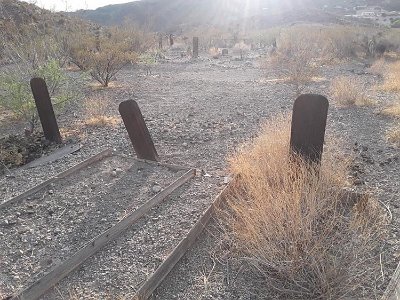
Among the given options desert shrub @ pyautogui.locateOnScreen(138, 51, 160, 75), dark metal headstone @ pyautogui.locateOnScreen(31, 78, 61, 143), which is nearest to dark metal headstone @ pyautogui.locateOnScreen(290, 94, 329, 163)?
dark metal headstone @ pyautogui.locateOnScreen(31, 78, 61, 143)

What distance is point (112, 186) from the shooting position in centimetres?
586

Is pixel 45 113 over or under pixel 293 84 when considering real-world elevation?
over

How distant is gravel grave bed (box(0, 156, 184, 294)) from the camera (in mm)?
4188

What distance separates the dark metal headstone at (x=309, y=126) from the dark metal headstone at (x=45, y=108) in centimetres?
474

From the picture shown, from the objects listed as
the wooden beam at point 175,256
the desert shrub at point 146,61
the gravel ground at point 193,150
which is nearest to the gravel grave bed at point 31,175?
the gravel ground at point 193,150

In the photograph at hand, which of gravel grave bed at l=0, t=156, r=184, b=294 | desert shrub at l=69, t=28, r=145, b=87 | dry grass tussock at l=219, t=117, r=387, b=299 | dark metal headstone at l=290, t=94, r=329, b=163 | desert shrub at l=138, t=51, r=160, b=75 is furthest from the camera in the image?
desert shrub at l=138, t=51, r=160, b=75

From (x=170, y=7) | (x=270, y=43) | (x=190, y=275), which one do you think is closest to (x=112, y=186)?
(x=190, y=275)

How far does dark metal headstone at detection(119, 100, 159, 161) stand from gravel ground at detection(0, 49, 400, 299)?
45 centimetres

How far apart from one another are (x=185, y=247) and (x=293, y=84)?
35.1 ft

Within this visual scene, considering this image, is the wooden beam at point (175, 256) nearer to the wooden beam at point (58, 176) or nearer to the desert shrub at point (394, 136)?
the wooden beam at point (58, 176)

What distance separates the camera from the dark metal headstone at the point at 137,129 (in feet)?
21.3

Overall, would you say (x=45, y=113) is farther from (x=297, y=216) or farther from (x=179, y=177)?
(x=297, y=216)

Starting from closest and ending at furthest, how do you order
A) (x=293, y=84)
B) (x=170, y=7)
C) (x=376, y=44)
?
(x=293, y=84) → (x=376, y=44) → (x=170, y=7)

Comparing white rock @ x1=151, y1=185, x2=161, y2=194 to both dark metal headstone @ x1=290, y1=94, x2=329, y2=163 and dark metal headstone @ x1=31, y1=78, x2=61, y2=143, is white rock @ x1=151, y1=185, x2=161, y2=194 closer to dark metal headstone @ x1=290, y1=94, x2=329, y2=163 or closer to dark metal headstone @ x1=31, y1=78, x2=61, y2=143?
dark metal headstone @ x1=290, y1=94, x2=329, y2=163
